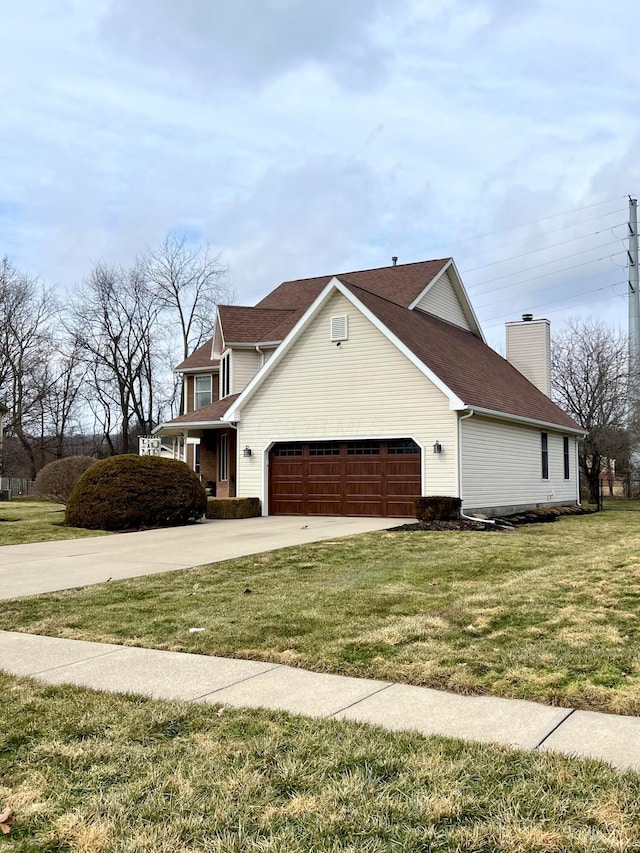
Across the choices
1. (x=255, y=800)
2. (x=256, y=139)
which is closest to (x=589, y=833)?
(x=255, y=800)

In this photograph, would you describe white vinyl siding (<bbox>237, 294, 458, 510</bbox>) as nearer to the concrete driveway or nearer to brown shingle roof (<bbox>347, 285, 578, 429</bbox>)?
brown shingle roof (<bbox>347, 285, 578, 429</bbox>)

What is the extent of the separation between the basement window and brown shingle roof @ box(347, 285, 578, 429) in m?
0.76

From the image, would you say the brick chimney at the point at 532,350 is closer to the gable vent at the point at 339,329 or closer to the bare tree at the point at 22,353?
the gable vent at the point at 339,329

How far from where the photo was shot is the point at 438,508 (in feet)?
56.3

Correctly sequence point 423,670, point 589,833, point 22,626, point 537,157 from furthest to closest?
point 537,157
point 22,626
point 423,670
point 589,833

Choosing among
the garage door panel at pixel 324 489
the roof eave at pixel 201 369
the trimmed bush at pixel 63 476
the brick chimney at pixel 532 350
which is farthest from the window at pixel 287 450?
the brick chimney at pixel 532 350

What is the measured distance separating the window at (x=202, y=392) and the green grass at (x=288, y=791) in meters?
25.6

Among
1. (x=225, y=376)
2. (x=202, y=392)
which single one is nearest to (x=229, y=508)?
(x=225, y=376)

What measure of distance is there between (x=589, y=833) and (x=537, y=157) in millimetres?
20544

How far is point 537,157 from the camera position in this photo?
2044cm

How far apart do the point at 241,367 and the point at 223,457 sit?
3.24 metres

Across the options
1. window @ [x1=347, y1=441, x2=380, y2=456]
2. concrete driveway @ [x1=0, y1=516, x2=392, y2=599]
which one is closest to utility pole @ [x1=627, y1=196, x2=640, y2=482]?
window @ [x1=347, y1=441, x2=380, y2=456]

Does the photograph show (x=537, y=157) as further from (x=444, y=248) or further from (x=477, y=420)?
(x=444, y=248)

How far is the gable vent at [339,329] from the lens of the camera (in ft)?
64.2
